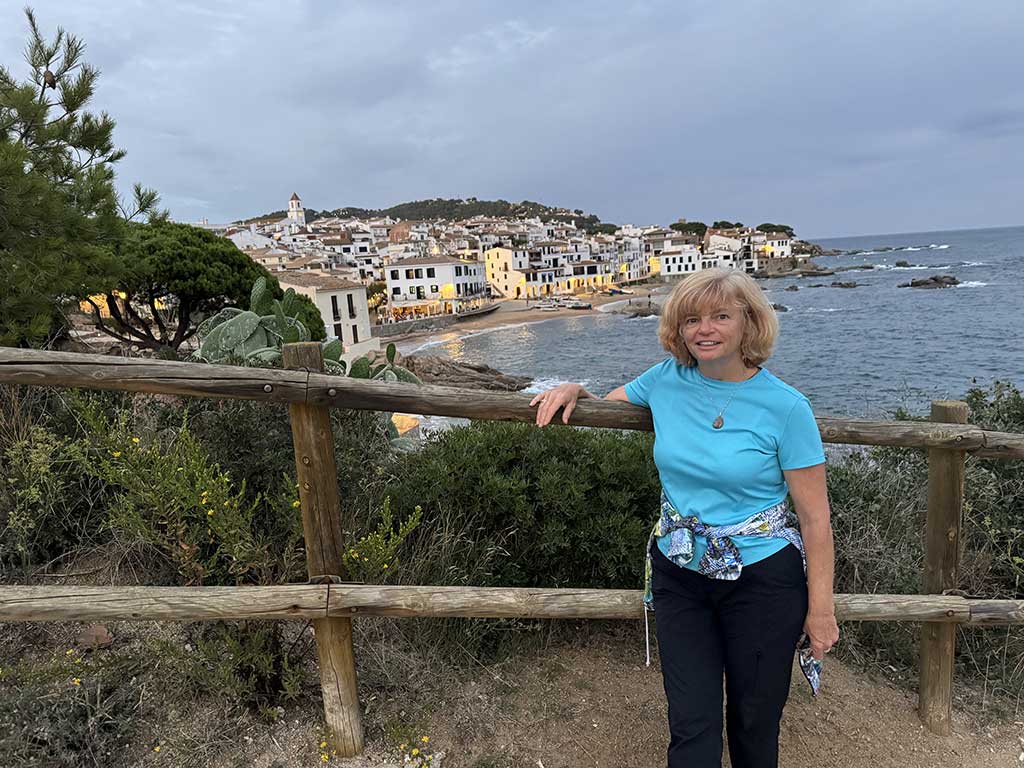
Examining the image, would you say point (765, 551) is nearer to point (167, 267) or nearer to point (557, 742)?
point (557, 742)

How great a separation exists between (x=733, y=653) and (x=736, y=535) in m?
0.40

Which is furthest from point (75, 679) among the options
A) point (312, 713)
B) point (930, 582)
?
point (930, 582)

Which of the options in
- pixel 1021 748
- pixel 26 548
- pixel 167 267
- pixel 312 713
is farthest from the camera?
pixel 167 267

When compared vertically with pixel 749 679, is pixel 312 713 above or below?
below

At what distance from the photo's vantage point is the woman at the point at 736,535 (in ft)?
6.22

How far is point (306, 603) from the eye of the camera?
2.23 metres

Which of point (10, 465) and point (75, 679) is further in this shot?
point (10, 465)

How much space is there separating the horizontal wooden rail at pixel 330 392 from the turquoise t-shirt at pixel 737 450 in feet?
1.08

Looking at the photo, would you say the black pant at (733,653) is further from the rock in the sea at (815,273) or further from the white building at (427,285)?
the rock in the sea at (815,273)

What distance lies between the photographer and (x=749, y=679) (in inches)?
78.0

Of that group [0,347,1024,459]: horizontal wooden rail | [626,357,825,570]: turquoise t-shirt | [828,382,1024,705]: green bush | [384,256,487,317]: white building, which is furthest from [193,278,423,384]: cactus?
[384,256,487,317]: white building

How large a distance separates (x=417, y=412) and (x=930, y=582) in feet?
8.01

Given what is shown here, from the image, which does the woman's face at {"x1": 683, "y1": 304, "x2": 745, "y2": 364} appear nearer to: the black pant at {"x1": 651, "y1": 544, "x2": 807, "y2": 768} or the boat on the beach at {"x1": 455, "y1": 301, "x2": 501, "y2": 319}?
the black pant at {"x1": 651, "y1": 544, "x2": 807, "y2": 768}

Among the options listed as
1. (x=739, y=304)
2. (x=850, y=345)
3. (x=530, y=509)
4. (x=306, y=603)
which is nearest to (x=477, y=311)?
(x=850, y=345)
